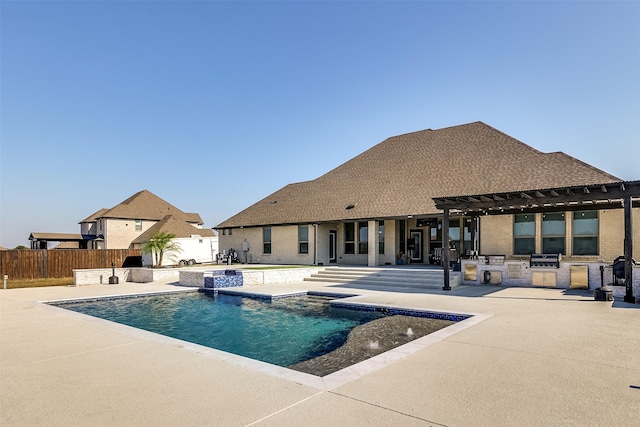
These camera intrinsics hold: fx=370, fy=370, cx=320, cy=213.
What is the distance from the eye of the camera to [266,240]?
2747 cm

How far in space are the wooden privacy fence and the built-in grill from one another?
25334mm

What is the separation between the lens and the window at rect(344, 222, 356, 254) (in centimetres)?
2403

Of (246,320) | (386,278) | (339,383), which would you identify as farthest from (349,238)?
(339,383)

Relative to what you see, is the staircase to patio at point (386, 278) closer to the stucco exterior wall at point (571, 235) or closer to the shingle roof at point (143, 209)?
the stucco exterior wall at point (571, 235)

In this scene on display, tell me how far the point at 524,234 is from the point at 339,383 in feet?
52.2

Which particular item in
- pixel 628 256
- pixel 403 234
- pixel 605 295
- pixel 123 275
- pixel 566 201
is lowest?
pixel 123 275

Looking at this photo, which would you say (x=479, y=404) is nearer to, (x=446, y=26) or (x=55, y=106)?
(x=446, y=26)

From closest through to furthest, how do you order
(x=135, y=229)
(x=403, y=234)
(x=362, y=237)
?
(x=403, y=234)
(x=362, y=237)
(x=135, y=229)

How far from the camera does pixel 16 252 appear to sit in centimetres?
2172

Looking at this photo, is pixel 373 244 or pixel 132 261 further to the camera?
pixel 132 261

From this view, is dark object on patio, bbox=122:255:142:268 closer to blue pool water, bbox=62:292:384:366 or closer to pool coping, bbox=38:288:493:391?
blue pool water, bbox=62:292:384:366

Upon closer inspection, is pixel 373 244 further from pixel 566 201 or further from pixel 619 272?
pixel 619 272

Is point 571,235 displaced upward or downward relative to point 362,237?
upward

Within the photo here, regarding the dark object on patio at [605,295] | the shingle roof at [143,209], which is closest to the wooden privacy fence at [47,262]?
the shingle roof at [143,209]
